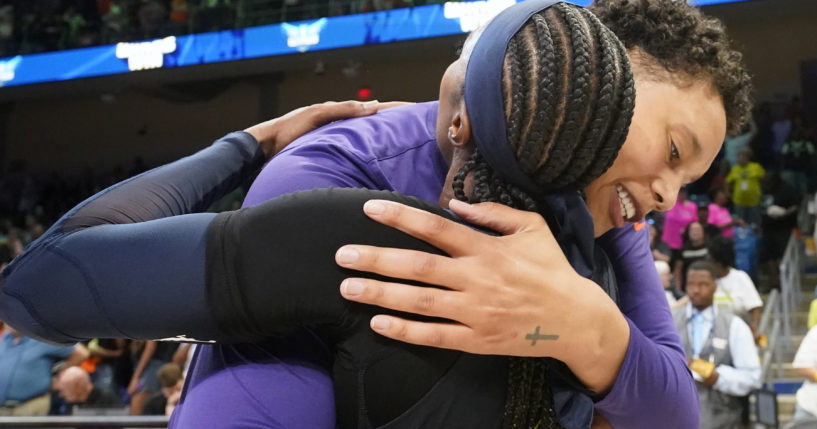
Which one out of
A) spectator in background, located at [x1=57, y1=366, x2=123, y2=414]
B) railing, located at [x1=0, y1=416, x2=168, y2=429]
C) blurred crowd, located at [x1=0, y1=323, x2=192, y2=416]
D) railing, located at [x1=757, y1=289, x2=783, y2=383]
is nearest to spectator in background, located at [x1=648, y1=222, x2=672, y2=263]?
railing, located at [x1=757, y1=289, x2=783, y2=383]

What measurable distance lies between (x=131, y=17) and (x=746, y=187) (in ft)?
24.0

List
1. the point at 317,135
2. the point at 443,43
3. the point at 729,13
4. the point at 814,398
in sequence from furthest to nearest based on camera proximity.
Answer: the point at 443,43
the point at 729,13
the point at 814,398
the point at 317,135

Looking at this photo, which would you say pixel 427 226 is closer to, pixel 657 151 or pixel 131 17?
pixel 657 151

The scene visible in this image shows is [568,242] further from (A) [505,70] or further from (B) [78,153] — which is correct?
(B) [78,153]

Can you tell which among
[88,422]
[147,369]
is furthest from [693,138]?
[147,369]

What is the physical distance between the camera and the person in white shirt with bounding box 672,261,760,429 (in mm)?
4273

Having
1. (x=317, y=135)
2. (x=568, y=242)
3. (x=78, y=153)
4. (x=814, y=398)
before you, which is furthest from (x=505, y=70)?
(x=78, y=153)

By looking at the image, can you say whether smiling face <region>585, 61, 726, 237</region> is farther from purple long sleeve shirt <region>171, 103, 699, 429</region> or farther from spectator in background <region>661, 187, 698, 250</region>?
spectator in background <region>661, 187, 698, 250</region>

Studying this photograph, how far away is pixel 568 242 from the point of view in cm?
84

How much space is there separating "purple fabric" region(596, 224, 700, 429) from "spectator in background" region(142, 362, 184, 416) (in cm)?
423

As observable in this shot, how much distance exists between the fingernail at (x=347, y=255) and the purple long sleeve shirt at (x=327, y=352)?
10 cm

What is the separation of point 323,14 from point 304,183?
8.59 metres

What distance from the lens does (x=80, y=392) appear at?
5.36m

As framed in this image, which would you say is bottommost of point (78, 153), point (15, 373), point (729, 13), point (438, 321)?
point (78, 153)
